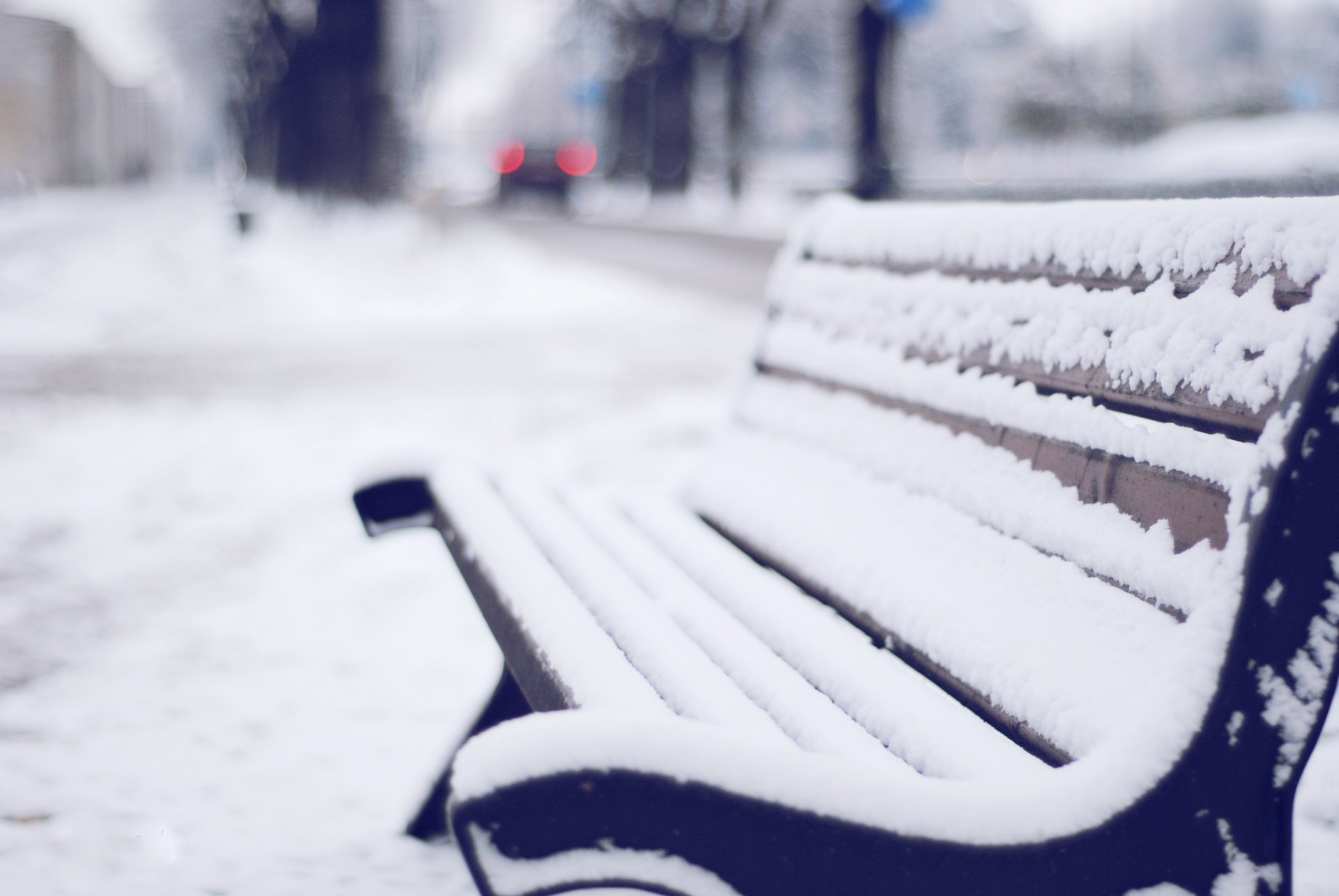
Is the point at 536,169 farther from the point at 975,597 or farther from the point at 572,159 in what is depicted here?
the point at 975,597

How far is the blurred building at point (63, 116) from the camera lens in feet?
72.9

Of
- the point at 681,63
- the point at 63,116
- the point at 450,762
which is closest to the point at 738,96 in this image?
the point at 681,63

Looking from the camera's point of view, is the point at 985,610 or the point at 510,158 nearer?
the point at 985,610

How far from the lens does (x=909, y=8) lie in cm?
1662

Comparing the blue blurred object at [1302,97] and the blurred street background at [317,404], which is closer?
the blurred street background at [317,404]

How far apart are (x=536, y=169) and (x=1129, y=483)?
28446mm

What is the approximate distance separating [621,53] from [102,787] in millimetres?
37981

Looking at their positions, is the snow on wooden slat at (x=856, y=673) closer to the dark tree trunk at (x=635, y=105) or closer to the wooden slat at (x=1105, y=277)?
the wooden slat at (x=1105, y=277)

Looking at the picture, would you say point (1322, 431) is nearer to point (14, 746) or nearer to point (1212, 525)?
point (1212, 525)

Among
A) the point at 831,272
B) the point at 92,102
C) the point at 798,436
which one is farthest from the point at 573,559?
the point at 92,102

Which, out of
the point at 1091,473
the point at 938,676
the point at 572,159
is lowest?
the point at 938,676

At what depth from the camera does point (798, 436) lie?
2213 millimetres

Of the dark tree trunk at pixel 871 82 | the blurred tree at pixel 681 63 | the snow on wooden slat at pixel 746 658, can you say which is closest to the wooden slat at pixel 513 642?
the snow on wooden slat at pixel 746 658

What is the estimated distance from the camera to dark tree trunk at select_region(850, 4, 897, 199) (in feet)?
66.1
